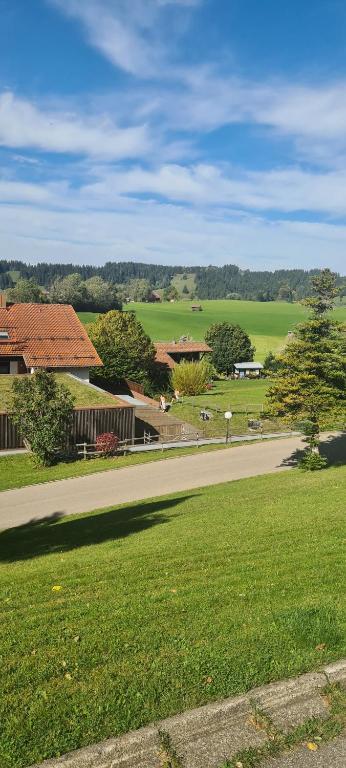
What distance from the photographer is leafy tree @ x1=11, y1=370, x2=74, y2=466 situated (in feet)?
84.2

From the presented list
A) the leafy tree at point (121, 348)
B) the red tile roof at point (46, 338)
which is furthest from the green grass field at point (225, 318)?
the red tile roof at point (46, 338)

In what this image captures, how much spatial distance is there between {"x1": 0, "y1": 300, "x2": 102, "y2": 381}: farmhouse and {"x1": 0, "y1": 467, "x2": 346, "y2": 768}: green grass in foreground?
2661 centimetres

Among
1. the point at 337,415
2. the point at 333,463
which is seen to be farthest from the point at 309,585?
the point at 333,463

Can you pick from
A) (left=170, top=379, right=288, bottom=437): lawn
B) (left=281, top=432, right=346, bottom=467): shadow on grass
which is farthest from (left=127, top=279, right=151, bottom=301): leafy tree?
(left=281, top=432, right=346, bottom=467): shadow on grass

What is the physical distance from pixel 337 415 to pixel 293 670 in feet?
55.8

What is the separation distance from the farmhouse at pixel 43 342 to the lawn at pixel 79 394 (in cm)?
438

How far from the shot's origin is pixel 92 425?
96.5 ft

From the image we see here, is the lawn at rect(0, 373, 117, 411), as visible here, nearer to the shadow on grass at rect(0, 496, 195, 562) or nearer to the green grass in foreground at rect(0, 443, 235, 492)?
the green grass in foreground at rect(0, 443, 235, 492)

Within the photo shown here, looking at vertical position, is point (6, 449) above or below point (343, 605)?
below

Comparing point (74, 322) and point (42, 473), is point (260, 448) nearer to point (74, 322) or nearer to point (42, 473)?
point (42, 473)

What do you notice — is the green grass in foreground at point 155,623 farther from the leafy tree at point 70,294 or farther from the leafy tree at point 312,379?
the leafy tree at point 70,294

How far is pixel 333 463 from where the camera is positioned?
83.1 ft

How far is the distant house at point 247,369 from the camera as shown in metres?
74.6

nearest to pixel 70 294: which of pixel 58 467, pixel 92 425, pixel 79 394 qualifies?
pixel 79 394
